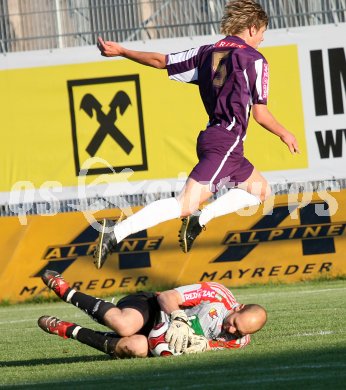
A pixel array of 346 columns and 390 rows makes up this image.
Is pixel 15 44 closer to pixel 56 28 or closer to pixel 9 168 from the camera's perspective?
pixel 56 28

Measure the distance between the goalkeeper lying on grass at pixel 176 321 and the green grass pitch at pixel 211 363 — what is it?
0.44 ft

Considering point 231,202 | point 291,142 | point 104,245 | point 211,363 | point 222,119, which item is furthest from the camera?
point 231,202

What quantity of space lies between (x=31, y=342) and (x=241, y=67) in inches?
128

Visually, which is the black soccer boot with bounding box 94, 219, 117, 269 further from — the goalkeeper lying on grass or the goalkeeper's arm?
the goalkeeper's arm

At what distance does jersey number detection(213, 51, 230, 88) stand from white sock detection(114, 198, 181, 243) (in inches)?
40.7

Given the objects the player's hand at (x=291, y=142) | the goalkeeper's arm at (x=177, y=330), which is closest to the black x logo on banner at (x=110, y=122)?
the player's hand at (x=291, y=142)

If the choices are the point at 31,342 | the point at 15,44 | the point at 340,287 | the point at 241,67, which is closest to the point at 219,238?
the point at 340,287

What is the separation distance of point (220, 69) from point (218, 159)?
76 centimetres

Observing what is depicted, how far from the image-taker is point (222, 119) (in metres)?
9.26

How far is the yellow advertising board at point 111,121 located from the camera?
1655cm

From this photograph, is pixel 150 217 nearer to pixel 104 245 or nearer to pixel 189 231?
pixel 189 231

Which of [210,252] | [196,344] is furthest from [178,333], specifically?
[210,252]

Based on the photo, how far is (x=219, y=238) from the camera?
16.0 meters

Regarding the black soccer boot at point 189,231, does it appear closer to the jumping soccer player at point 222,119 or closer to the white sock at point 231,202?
the jumping soccer player at point 222,119
